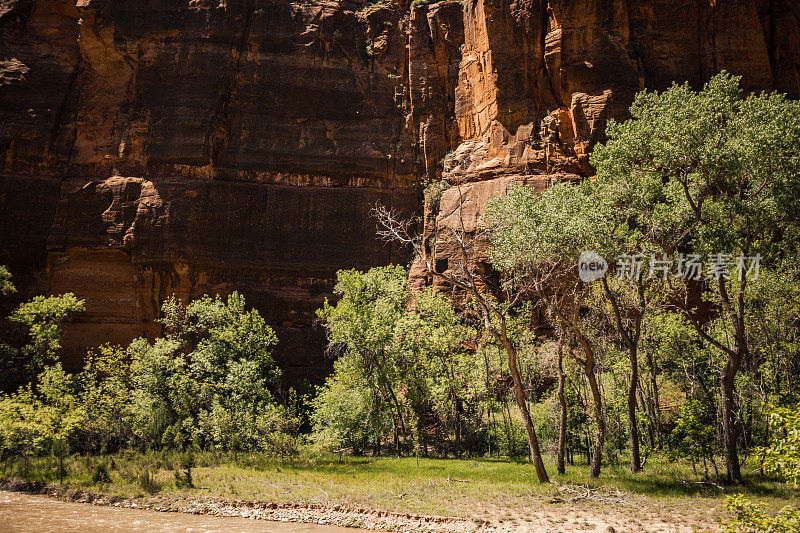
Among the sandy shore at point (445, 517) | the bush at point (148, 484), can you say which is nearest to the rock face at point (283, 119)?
the bush at point (148, 484)

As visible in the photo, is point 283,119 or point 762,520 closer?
point 762,520

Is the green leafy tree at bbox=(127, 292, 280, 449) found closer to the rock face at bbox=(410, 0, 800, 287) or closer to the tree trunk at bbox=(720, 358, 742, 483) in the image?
the rock face at bbox=(410, 0, 800, 287)

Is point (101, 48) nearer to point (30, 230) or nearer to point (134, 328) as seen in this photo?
point (30, 230)

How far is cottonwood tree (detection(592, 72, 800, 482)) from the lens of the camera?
58.5ft

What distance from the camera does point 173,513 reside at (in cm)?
1820

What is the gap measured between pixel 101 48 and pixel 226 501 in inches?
1601

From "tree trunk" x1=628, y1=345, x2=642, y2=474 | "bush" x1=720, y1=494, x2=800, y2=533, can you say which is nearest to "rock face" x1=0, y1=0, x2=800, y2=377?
"tree trunk" x1=628, y1=345, x2=642, y2=474

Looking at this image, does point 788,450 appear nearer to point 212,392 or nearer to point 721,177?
point 721,177

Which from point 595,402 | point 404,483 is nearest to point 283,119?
point 404,483

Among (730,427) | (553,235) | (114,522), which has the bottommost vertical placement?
(114,522)

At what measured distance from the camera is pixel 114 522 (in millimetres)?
16734

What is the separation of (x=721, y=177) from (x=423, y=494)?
1590cm

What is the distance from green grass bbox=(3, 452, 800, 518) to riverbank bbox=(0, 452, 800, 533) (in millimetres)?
41

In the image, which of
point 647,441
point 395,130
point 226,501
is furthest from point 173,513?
point 395,130
